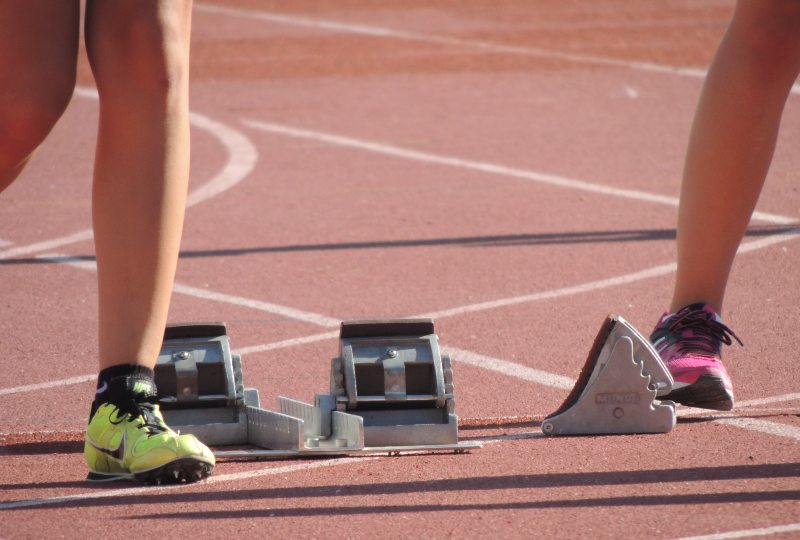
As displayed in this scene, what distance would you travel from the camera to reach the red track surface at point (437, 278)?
352 centimetres

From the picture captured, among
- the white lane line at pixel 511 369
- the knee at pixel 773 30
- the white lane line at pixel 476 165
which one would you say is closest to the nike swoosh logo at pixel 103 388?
the white lane line at pixel 511 369

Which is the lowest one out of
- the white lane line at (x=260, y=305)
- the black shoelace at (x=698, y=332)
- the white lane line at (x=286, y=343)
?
the black shoelace at (x=698, y=332)

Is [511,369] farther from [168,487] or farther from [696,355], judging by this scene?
[168,487]

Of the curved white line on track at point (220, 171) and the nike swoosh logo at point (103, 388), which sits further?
the curved white line on track at point (220, 171)

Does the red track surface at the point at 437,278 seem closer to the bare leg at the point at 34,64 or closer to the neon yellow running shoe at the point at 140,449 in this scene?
the neon yellow running shoe at the point at 140,449

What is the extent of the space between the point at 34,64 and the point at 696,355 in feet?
7.33

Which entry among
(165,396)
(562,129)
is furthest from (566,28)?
(165,396)

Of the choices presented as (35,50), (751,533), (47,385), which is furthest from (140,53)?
(751,533)

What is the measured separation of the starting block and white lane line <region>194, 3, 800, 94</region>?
9411 millimetres

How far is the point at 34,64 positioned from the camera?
370cm

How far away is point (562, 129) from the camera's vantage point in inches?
429

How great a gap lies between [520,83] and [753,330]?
8087 millimetres

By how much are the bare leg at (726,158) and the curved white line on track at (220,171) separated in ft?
12.9

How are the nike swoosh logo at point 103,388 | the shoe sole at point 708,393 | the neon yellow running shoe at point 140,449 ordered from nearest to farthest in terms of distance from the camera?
1. the neon yellow running shoe at point 140,449
2. the nike swoosh logo at point 103,388
3. the shoe sole at point 708,393
